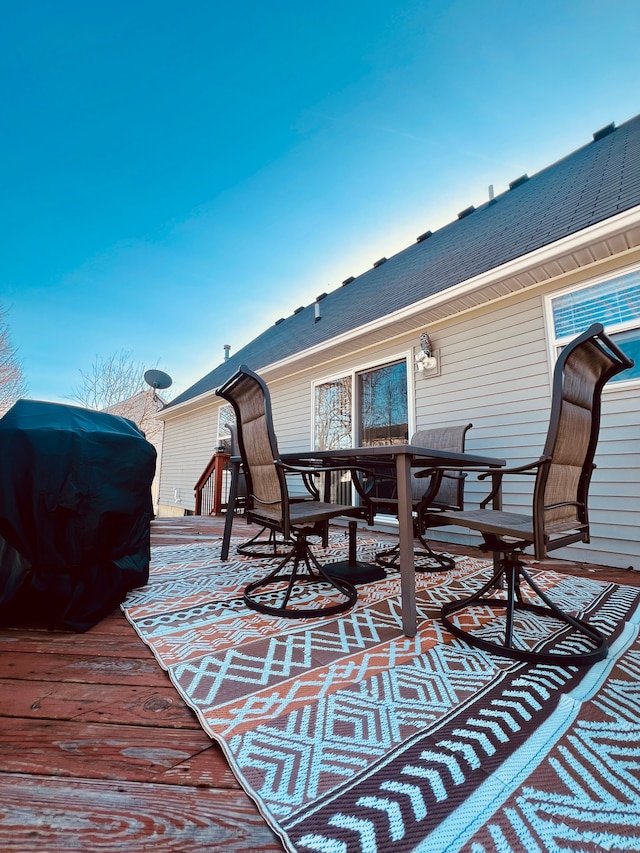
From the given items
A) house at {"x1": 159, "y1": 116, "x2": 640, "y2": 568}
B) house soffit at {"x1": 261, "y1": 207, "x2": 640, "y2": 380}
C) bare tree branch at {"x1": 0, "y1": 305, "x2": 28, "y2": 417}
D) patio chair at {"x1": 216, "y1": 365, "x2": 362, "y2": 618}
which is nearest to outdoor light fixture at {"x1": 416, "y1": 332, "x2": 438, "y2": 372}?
house at {"x1": 159, "y1": 116, "x2": 640, "y2": 568}

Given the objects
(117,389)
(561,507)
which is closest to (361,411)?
(561,507)

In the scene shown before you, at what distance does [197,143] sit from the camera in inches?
267

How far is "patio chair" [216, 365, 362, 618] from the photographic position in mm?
1856

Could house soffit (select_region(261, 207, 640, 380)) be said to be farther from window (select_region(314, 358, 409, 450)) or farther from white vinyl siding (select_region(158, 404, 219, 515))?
white vinyl siding (select_region(158, 404, 219, 515))

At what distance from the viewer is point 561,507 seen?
5.09 ft

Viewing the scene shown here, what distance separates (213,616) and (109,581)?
1.84ft

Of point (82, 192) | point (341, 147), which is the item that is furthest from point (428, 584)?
point (82, 192)

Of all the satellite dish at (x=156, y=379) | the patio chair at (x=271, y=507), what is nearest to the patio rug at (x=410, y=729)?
the patio chair at (x=271, y=507)

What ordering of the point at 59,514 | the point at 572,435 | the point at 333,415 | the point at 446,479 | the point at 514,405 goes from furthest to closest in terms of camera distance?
the point at 333,415
the point at 514,405
the point at 446,479
the point at 59,514
the point at 572,435

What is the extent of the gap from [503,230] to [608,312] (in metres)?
2.24

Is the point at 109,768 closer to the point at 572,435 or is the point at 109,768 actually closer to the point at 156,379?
the point at 572,435

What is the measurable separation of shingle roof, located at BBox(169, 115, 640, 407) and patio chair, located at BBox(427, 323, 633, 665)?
2.34 meters

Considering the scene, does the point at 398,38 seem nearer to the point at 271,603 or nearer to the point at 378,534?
the point at 378,534

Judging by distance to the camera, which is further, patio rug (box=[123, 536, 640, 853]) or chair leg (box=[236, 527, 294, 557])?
chair leg (box=[236, 527, 294, 557])
